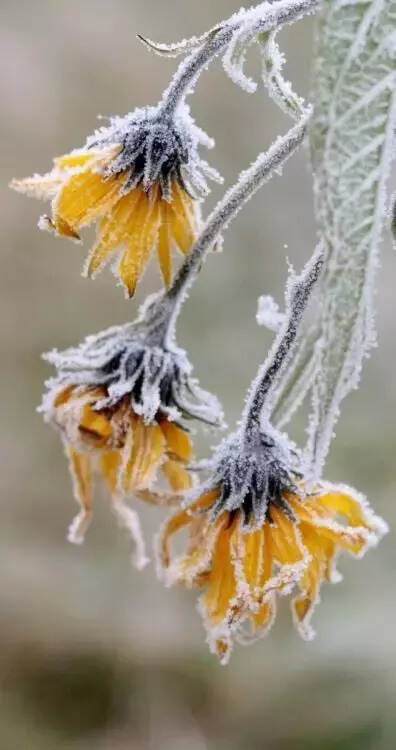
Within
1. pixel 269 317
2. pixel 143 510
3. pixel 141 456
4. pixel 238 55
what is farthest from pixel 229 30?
pixel 143 510

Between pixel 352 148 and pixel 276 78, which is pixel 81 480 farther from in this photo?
pixel 352 148

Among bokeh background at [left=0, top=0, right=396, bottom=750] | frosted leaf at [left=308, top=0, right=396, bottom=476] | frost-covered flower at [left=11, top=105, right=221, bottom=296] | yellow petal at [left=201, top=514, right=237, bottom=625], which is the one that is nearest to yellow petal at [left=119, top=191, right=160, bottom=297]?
frost-covered flower at [left=11, top=105, right=221, bottom=296]

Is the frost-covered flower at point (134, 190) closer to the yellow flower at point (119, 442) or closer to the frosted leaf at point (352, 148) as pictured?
the yellow flower at point (119, 442)

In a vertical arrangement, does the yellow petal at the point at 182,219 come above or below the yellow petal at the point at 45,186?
below

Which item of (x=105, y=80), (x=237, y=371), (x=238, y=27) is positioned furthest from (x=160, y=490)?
(x=105, y=80)

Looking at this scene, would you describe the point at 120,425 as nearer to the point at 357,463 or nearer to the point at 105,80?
the point at 357,463

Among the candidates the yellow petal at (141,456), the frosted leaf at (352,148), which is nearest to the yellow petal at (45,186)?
the yellow petal at (141,456)
